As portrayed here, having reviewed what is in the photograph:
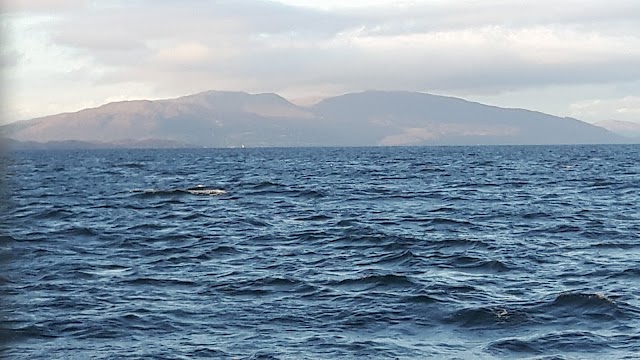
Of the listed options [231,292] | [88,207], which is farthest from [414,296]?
[88,207]

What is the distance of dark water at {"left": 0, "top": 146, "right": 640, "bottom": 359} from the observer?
1405 centimetres

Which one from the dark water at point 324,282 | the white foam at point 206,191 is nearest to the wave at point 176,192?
the white foam at point 206,191

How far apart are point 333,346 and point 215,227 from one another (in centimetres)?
1910

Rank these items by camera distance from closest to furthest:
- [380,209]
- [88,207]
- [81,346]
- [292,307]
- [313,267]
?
[81,346] < [292,307] < [313,267] < [380,209] < [88,207]

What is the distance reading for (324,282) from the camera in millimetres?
19969

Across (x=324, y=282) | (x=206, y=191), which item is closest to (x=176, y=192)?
(x=206, y=191)

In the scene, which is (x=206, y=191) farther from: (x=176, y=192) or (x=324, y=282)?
(x=324, y=282)

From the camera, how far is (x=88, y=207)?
1747 inches

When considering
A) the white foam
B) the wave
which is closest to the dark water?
the wave

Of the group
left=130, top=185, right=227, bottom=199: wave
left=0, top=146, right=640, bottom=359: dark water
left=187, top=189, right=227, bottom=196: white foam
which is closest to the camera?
left=0, top=146, right=640, bottom=359: dark water

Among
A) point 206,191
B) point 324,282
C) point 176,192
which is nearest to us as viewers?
point 324,282

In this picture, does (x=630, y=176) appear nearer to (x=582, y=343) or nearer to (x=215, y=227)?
(x=215, y=227)

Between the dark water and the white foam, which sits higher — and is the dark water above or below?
below

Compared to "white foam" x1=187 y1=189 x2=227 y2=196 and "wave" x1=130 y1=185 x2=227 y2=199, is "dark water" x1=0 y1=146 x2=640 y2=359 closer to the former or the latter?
"wave" x1=130 y1=185 x2=227 y2=199
